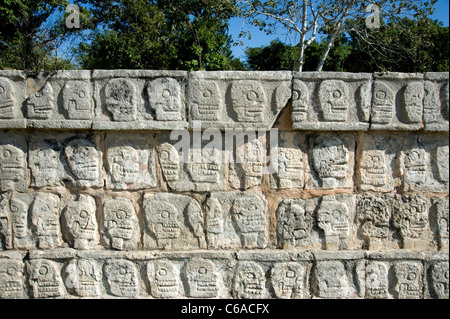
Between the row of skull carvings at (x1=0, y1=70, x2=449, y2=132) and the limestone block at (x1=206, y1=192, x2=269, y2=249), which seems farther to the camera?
the limestone block at (x1=206, y1=192, x2=269, y2=249)

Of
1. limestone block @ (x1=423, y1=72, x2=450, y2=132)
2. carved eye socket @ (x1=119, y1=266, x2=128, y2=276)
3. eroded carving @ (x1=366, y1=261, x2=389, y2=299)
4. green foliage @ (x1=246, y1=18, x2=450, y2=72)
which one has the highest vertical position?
green foliage @ (x1=246, y1=18, x2=450, y2=72)

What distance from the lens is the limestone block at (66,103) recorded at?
105 inches

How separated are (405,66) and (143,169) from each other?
9.59 meters

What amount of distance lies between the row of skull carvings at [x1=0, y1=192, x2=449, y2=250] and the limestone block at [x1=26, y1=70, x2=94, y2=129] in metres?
0.57

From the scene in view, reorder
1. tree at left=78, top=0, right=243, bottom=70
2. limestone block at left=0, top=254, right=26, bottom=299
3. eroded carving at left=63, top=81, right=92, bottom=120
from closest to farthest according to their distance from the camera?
eroded carving at left=63, top=81, right=92, bottom=120
limestone block at left=0, top=254, right=26, bottom=299
tree at left=78, top=0, right=243, bottom=70

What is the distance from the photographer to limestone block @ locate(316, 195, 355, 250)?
2824 mm

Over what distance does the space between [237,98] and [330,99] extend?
0.71 meters

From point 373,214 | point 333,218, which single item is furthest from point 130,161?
point 373,214

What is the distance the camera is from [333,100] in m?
2.71

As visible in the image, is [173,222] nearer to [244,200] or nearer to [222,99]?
[244,200]

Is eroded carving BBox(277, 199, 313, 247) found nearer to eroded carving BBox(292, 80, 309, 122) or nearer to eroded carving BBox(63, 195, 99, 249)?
eroded carving BBox(292, 80, 309, 122)

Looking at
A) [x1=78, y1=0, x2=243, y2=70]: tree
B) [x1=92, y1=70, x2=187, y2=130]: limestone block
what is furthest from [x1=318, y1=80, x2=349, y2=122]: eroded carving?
[x1=78, y1=0, x2=243, y2=70]: tree

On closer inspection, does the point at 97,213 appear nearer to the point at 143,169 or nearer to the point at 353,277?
A: the point at 143,169

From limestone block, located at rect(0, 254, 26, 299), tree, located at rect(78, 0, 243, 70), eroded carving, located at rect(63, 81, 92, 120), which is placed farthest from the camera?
tree, located at rect(78, 0, 243, 70)
